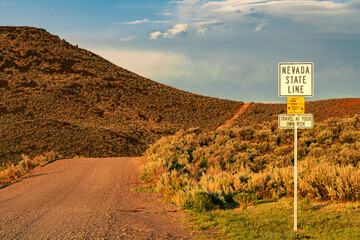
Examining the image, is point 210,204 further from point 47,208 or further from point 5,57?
point 5,57

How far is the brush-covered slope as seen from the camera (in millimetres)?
45312

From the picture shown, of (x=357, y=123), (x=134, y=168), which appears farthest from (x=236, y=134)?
(x=134, y=168)

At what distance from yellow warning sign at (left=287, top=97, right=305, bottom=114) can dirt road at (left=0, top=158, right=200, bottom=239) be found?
362 cm

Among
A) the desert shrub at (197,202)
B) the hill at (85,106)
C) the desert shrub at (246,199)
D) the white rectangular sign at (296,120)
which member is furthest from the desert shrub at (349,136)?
the hill at (85,106)

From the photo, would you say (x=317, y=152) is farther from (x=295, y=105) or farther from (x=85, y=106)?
(x=85, y=106)

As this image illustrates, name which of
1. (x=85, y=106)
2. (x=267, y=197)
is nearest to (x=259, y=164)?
(x=267, y=197)

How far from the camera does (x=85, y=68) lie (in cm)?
8275

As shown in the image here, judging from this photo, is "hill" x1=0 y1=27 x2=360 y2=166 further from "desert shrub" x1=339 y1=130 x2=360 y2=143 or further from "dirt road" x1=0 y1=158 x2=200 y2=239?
"desert shrub" x1=339 y1=130 x2=360 y2=143

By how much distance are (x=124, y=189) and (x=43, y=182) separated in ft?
16.5

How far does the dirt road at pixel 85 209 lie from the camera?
831 centimetres

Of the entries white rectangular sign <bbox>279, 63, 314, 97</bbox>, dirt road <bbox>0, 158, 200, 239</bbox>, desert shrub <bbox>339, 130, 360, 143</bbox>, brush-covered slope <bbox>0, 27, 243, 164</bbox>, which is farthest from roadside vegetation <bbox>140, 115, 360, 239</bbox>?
brush-covered slope <bbox>0, 27, 243, 164</bbox>

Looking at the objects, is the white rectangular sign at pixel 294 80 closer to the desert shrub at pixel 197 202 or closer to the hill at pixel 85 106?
the desert shrub at pixel 197 202

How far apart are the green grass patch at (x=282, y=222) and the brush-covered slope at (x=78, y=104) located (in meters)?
32.9

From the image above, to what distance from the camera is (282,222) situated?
880 cm
